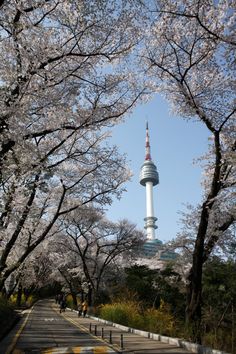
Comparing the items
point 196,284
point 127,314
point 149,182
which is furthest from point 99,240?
point 149,182

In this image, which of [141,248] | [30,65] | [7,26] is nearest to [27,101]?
[30,65]

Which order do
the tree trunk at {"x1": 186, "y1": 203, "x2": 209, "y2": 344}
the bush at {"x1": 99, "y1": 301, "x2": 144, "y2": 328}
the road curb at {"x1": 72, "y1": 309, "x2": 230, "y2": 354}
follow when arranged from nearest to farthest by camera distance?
1. the road curb at {"x1": 72, "y1": 309, "x2": 230, "y2": 354}
2. the tree trunk at {"x1": 186, "y1": 203, "x2": 209, "y2": 344}
3. the bush at {"x1": 99, "y1": 301, "x2": 144, "y2": 328}

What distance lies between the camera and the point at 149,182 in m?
180

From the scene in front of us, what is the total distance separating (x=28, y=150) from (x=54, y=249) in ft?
125

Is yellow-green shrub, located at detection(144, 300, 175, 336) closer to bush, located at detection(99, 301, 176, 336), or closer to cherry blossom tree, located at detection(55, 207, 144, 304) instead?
bush, located at detection(99, 301, 176, 336)

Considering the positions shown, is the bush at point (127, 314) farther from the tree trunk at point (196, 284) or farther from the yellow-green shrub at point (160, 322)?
the tree trunk at point (196, 284)

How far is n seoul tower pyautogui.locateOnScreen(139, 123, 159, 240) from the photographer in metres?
179

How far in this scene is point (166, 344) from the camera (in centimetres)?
1405

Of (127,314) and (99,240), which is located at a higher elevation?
(99,240)

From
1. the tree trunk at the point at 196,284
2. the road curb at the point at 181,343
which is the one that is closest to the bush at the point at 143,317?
the road curb at the point at 181,343

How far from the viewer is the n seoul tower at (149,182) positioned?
17888 centimetres

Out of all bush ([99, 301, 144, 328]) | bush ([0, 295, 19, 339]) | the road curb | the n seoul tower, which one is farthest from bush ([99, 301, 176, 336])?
the n seoul tower

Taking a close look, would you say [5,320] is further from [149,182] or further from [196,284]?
[149,182]

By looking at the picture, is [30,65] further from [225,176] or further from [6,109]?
[225,176]
